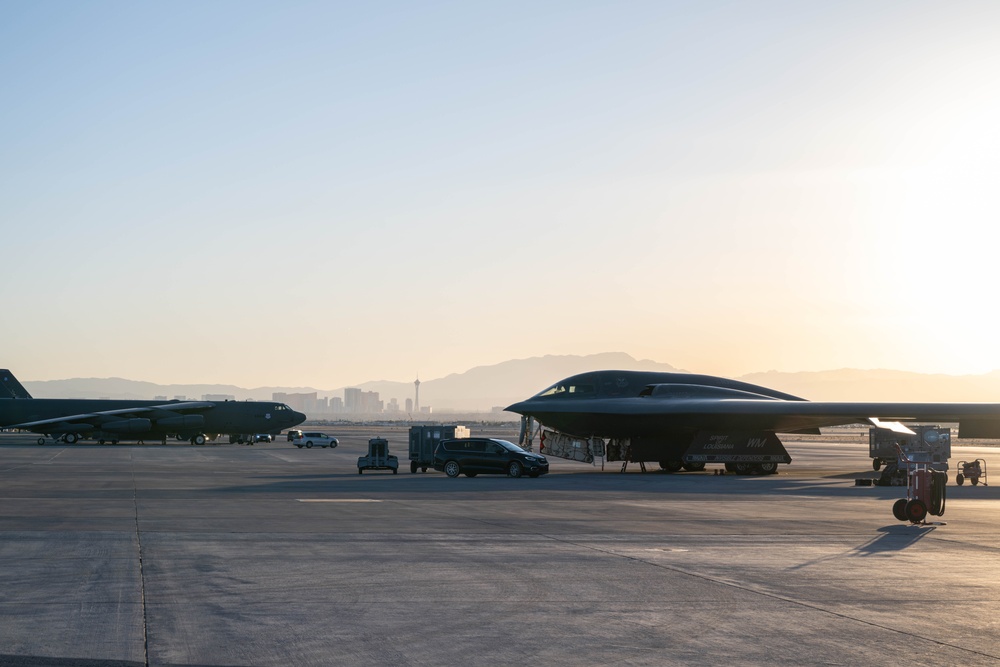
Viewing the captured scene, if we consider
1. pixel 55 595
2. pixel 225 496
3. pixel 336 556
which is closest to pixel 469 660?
pixel 55 595

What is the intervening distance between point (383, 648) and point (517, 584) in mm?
4237

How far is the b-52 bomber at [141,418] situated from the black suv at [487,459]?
4483 centimetres

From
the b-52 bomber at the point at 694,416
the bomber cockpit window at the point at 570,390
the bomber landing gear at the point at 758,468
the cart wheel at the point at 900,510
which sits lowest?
the bomber landing gear at the point at 758,468

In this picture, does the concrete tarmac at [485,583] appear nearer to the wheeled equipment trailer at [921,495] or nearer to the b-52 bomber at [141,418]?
the wheeled equipment trailer at [921,495]

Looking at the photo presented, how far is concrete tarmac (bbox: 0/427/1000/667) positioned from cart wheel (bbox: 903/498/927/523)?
0.30 meters

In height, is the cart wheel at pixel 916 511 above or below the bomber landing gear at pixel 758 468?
above

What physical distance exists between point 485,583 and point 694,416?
3310cm

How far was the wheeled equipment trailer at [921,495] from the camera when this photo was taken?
2297cm

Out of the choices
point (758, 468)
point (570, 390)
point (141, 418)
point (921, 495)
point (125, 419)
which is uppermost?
point (570, 390)

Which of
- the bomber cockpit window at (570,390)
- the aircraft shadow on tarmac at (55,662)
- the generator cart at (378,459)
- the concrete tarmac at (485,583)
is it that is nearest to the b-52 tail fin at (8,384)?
the generator cart at (378,459)

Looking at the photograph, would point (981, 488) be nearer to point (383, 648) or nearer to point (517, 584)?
point (517, 584)

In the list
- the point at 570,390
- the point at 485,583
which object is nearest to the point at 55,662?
the point at 485,583

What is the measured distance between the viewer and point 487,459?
41.5 metres

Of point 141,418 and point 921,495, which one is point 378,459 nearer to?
point 921,495
